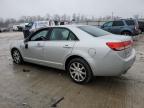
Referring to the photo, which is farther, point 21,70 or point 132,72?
point 21,70

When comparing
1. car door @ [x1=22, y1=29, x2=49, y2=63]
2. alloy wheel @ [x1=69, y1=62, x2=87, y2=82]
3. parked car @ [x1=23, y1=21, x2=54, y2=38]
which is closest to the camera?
alloy wheel @ [x1=69, y1=62, x2=87, y2=82]

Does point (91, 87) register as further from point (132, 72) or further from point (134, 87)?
point (132, 72)

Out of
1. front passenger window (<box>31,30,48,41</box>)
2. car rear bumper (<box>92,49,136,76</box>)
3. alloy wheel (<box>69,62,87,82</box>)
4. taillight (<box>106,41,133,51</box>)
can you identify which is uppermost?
front passenger window (<box>31,30,48,41</box>)

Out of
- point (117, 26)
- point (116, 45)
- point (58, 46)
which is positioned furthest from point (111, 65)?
point (117, 26)

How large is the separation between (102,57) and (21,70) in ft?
10.5

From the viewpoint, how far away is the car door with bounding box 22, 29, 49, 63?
5762 millimetres

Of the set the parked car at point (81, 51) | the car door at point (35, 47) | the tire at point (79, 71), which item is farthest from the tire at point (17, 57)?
the tire at point (79, 71)

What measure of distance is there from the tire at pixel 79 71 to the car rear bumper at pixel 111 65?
228 millimetres

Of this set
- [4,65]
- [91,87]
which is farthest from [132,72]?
[4,65]

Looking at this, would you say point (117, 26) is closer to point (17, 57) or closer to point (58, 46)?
point (17, 57)

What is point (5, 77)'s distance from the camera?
18.4ft

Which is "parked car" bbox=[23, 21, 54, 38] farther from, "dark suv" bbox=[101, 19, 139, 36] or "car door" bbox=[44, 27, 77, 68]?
"car door" bbox=[44, 27, 77, 68]

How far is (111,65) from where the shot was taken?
14.0 ft

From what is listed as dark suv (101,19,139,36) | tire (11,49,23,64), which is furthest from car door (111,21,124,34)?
tire (11,49,23,64)
